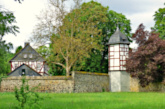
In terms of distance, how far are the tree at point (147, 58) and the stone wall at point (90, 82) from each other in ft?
10.7

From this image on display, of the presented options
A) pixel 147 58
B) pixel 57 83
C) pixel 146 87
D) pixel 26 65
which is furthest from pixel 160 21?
pixel 26 65

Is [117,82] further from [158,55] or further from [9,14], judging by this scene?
[9,14]

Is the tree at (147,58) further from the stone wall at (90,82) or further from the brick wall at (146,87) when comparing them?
the stone wall at (90,82)

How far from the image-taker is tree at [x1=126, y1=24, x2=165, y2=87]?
2958 centimetres

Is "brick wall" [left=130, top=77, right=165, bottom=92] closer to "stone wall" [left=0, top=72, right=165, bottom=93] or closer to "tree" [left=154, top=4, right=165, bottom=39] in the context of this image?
"stone wall" [left=0, top=72, right=165, bottom=93]

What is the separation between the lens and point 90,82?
2967 centimetres

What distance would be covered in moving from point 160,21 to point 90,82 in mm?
13705

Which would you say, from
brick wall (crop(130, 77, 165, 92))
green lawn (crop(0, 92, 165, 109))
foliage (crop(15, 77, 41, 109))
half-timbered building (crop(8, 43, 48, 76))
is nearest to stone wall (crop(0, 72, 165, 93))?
brick wall (crop(130, 77, 165, 92))

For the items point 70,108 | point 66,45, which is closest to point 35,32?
point 66,45

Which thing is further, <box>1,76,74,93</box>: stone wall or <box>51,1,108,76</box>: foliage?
<box>51,1,108,76</box>: foliage

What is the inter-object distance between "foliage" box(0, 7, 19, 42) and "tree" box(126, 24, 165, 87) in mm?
22087

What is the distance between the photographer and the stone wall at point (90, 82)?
2761 centimetres

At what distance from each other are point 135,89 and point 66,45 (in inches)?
373

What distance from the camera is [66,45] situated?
3016cm
